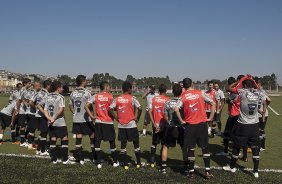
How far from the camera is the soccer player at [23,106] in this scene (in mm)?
12156

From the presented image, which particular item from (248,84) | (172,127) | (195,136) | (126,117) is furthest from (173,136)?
(248,84)

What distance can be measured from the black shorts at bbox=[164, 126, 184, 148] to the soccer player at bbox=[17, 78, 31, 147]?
20.8 ft

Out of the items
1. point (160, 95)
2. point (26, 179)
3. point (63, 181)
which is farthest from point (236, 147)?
point (26, 179)

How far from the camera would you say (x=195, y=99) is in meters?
7.90

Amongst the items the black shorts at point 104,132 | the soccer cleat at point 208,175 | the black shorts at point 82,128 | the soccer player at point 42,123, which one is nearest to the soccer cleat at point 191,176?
the soccer cleat at point 208,175

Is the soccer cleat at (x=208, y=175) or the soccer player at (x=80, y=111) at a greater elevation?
the soccer player at (x=80, y=111)

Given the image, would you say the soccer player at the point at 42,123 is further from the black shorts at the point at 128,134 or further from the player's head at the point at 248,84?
the player's head at the point at 248,84

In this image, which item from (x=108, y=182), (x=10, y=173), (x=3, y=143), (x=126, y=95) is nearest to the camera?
(x=108, y=182)

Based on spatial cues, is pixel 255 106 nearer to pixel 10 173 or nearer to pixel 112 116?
pixel 112 116

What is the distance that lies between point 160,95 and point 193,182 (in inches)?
112

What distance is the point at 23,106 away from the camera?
12.5 meters

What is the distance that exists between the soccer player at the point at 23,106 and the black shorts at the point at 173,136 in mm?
6342

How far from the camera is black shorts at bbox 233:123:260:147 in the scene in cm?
818

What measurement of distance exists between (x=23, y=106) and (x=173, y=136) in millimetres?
6965
